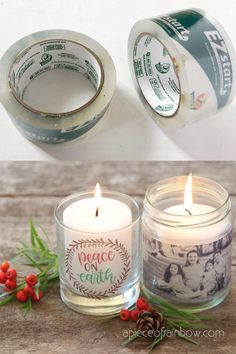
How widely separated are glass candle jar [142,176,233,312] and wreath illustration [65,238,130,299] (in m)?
0.02

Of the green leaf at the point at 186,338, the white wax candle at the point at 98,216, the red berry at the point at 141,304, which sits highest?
the white wax candle at the point at 98,216

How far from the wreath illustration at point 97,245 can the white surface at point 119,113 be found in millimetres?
279

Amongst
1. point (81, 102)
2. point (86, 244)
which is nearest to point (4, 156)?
point (81, 102)

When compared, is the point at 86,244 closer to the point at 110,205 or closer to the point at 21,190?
the point at 110,205

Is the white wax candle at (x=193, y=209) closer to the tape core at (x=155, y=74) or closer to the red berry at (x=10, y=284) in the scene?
the red berry at (x=10, y=284)

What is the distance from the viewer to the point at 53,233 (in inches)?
29.0

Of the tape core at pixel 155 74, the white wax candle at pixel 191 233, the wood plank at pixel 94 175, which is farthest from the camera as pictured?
the tape core at pixel 155 74

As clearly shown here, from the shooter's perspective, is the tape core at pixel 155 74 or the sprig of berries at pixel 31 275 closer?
the sprig of berries at pixel 31 275

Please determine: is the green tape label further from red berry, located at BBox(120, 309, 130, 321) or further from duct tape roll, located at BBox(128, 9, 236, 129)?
red berry, located at BBox(120, 309, 130, 321)

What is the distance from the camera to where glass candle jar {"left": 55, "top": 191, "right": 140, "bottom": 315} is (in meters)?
0.62

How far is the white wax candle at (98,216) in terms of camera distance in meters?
0.63

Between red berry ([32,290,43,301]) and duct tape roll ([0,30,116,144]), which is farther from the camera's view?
duct tape roll ([0,30,116,144])

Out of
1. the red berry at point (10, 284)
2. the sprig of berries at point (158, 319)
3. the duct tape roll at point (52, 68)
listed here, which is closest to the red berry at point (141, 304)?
the sprig of berries at point (158, 319)

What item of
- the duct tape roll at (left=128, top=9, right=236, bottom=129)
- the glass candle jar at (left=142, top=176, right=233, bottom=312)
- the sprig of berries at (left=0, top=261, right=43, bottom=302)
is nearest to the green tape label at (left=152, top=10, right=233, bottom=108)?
the duct tape roll at (left=128, top=9, right=236, bottom=129)
